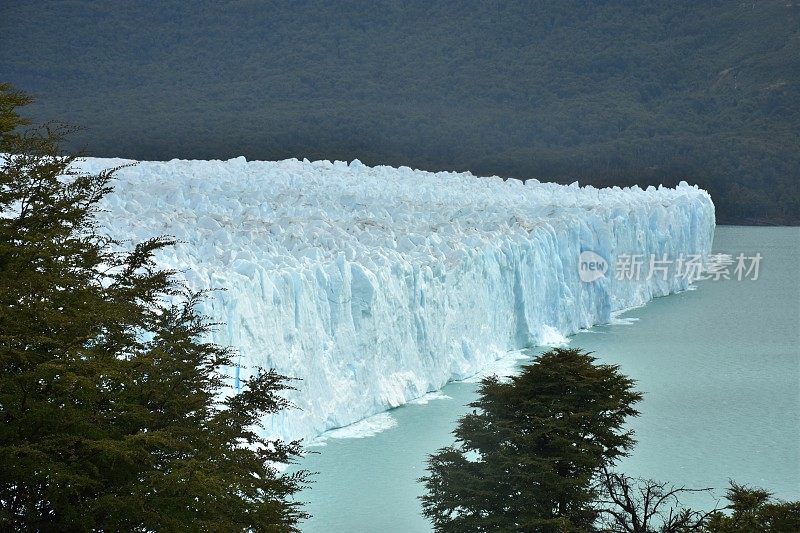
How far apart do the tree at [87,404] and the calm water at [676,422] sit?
5097 mm

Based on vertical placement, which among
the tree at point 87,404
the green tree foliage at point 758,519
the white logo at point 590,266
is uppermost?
the tree at point 87,404

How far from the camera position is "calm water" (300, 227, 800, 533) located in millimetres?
10016

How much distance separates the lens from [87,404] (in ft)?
11.8

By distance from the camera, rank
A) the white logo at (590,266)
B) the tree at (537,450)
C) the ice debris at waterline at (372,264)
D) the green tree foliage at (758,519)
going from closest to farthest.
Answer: the green tree foliage at (758,519)
the tree at (537,450)
the ice debris at waterline at (372,264)
the white logo at (590,266)

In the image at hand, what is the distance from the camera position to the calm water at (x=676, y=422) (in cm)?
1002

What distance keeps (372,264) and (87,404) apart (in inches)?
368

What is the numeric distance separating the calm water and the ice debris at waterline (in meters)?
0.64
